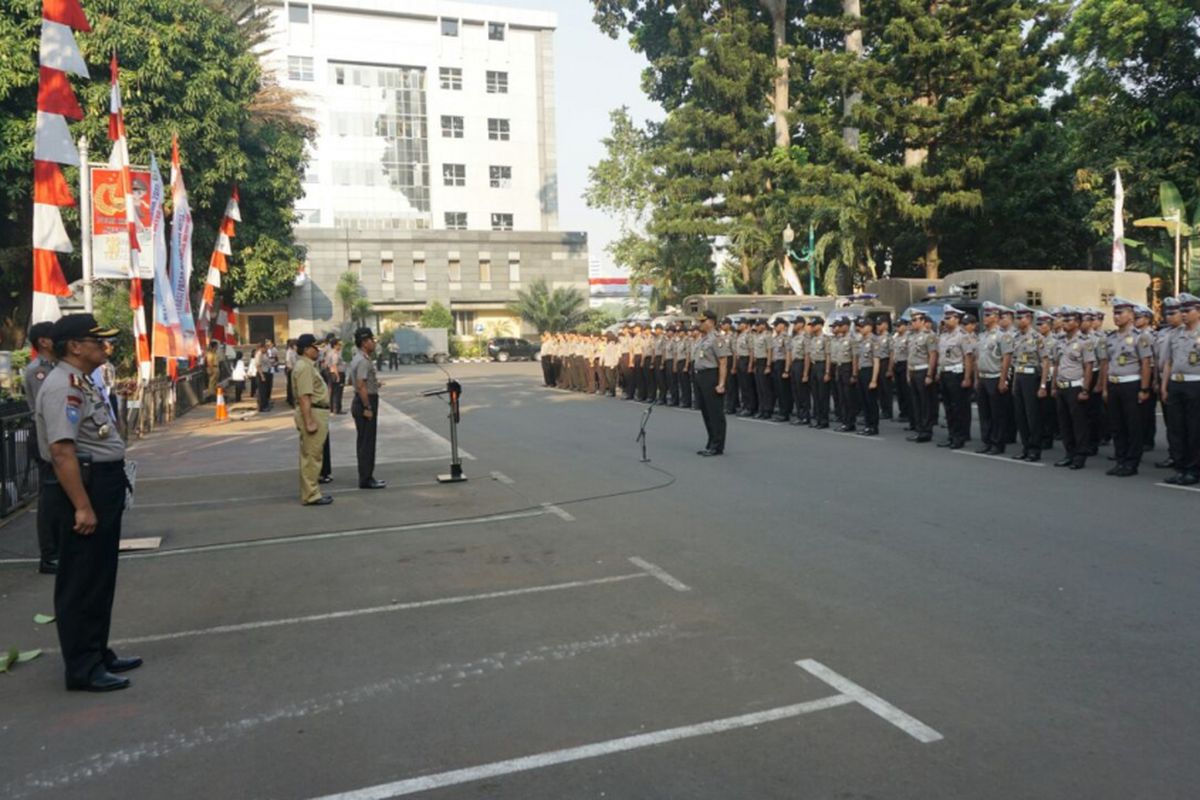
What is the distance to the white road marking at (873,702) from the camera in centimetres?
409

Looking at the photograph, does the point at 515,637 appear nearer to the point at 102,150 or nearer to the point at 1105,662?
the point at 1105,662

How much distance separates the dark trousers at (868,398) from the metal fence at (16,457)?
37.8 feet

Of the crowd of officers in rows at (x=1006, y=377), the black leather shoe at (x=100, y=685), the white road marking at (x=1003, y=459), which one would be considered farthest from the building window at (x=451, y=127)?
the black leather shoe at (x=100, y=685)

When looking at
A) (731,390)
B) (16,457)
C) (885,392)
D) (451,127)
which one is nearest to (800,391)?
(885,392)

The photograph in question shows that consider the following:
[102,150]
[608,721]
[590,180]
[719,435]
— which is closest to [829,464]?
[719,435]

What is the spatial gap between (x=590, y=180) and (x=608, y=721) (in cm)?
5590

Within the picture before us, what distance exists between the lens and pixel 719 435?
13211mm

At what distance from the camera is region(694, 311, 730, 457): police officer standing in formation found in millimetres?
13203

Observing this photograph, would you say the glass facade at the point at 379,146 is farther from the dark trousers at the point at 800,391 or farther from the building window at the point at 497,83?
the dark trousers at the point at 800,391

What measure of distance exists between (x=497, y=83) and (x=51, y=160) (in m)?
67.8

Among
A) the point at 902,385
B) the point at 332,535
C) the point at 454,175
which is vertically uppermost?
the point at 454,175

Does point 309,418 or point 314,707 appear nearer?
point 314,707

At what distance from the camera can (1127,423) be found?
1096cm

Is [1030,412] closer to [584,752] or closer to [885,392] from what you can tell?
[885,392]
